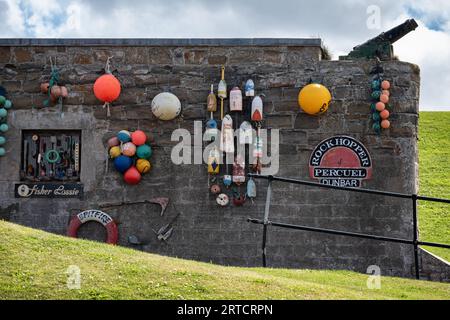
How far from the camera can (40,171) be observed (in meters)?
13.8

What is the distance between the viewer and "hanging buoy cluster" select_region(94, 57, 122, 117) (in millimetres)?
13469

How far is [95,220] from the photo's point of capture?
1344 cm

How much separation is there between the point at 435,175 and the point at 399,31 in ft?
34.1

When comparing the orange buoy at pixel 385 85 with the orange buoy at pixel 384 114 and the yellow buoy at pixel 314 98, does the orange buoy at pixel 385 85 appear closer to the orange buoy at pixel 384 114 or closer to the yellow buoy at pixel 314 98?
the orange buoy at pixel 384 114

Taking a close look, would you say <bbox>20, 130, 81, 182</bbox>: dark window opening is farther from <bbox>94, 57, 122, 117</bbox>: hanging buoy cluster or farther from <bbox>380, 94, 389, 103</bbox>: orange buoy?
<bbox>380, 94, 389, 103</bbox>: orange buoy

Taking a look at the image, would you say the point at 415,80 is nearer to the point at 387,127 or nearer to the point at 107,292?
the point at 387,127

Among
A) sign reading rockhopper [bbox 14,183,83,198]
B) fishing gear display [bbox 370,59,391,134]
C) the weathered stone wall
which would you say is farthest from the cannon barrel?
sign reading rockhopper [bbox 14,183,83,198]

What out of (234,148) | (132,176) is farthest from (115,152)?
(234,148)

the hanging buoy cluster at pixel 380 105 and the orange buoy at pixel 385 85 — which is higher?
the orange buoy at pixel 385 85

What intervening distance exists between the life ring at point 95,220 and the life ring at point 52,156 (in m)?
1.06

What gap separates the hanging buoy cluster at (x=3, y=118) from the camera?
1372 cm

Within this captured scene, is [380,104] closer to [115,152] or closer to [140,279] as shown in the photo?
[115,152]

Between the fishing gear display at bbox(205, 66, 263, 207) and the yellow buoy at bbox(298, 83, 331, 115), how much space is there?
0.72 metres

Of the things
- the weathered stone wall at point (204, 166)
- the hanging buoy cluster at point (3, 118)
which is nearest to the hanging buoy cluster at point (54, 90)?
the weathered stone wall at point (204, 166)
